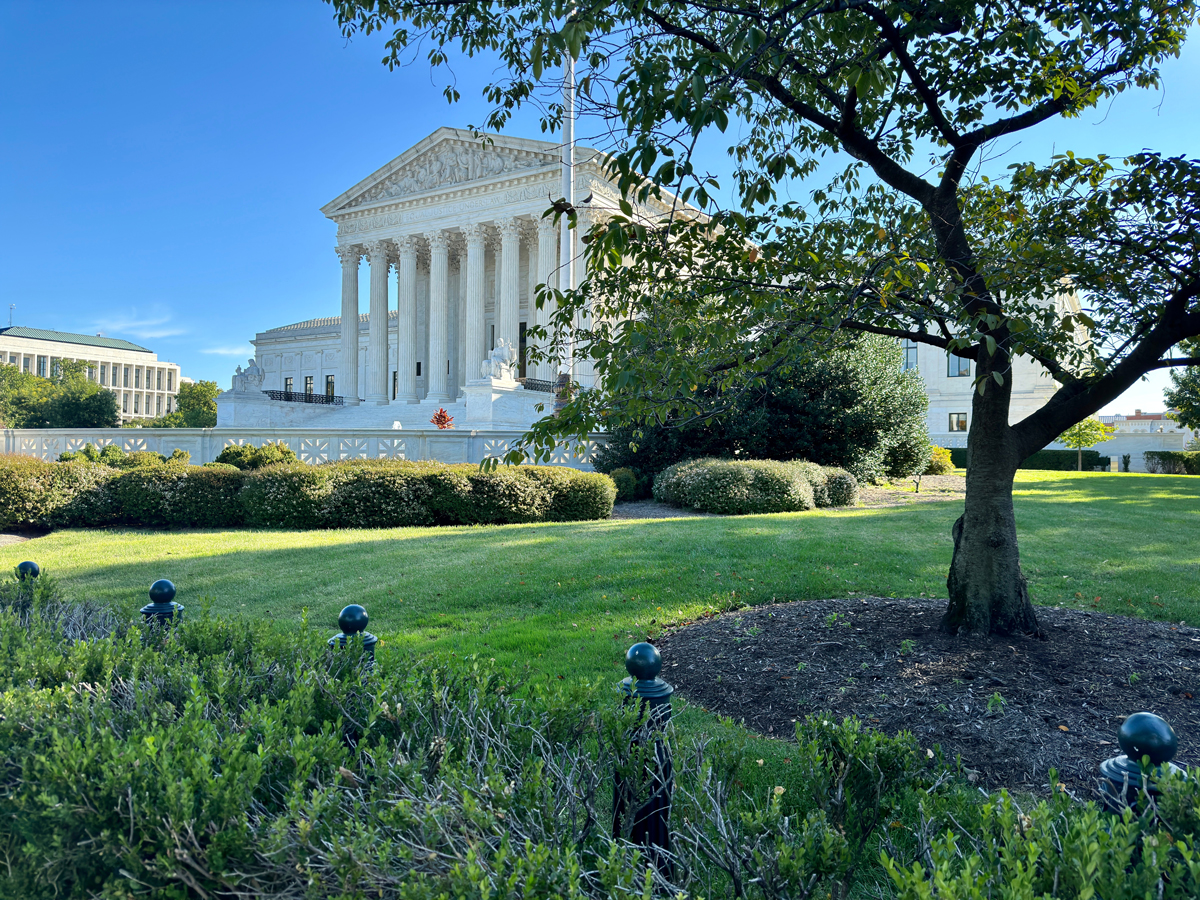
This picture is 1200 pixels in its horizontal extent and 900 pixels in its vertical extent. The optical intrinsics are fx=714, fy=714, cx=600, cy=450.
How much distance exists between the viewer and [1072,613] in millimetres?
6297

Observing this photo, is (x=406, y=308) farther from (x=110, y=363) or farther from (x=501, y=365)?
(x=110, y=363)

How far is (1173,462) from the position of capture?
4019 centimetres

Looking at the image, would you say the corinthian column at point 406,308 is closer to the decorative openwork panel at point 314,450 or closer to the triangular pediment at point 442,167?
the triangular pediment at point 442,167

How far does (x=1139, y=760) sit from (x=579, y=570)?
6857mm

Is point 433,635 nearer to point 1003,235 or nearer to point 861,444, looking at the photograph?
point 1003,235

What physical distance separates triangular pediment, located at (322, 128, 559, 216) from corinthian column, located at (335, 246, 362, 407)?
9.55ft

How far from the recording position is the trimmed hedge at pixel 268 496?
1398 centimetres

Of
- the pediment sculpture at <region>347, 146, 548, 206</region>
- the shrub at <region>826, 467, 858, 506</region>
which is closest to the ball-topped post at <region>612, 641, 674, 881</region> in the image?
the shrub at <region>826, 467, 858, 506</region>

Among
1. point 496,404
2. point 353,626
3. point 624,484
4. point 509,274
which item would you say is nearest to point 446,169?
point 509,274

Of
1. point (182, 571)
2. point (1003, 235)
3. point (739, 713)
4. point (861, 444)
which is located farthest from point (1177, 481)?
point (182, 571)

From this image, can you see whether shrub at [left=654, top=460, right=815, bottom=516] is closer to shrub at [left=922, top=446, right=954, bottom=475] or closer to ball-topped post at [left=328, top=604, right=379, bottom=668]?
ball-topped post at [left=328, top=604, right=379, bottom=668]

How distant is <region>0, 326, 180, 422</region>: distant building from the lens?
332ft

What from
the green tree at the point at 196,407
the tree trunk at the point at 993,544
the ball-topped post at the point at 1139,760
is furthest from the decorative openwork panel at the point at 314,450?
the green tree at the point at 196,407

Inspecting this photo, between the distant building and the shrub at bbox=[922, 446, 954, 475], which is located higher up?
the distant building
